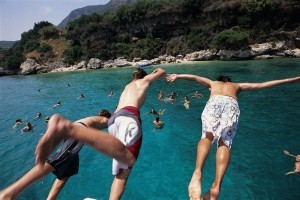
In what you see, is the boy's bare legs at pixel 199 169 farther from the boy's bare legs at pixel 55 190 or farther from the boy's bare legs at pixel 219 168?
Result: the boy's bare legs at pixel 55 190

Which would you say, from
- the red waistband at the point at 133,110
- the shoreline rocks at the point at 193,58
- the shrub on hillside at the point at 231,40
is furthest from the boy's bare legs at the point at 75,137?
the shrub on hillside at the point at 231,40

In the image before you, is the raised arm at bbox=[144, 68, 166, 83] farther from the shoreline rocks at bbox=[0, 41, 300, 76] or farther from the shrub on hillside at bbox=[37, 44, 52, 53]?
the shrub on hillside at bbox=[37, 44, 52, 53]

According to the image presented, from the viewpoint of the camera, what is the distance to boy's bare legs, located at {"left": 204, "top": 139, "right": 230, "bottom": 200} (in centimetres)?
496

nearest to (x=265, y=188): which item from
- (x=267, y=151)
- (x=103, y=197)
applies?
(x=267, y=151)

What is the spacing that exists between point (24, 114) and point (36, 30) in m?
83.8

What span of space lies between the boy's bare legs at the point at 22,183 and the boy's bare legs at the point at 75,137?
29cm

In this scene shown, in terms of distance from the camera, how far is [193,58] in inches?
2381

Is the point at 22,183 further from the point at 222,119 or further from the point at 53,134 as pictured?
the point at 222,119

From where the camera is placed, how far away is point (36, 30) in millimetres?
100500

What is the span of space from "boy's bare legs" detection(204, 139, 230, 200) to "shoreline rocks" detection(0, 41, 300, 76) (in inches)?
1529

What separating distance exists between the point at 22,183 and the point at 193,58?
2303 inches

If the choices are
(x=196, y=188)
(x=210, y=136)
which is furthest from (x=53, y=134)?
(x=210, y=136)

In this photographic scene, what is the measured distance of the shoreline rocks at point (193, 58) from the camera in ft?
178

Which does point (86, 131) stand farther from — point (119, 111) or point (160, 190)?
point (160, 190)
